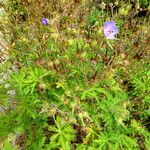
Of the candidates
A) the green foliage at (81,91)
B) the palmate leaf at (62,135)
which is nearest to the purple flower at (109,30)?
the green foliage at (81,91)

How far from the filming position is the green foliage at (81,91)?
236 centimetres

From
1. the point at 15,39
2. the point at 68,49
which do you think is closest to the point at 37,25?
the point at 15,39

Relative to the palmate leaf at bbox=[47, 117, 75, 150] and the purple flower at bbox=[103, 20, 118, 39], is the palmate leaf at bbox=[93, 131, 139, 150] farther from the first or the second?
the purple flower at bbox=[103, 20, 118, 39]

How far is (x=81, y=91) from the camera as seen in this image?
2377mm

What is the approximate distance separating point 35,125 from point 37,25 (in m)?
0.89

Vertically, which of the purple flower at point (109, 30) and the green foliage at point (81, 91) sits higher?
the purple flower at point (109, 30)

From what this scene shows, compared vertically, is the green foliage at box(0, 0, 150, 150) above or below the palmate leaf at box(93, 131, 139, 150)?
above

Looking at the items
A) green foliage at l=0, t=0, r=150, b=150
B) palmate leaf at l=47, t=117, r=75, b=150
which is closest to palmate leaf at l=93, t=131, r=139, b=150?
A: green foliage at l=0, t=0, r=150, b=150

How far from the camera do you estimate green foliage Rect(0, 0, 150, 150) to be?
236 centimetres

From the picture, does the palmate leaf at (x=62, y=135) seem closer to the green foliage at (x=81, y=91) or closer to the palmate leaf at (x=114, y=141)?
the green foliage at (x=81, y=91)

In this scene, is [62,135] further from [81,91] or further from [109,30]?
[109,30]

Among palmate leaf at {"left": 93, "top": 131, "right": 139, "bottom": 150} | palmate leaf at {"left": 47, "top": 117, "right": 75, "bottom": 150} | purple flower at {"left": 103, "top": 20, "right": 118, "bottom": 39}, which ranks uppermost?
purple flower at {"left": 103, "top": 20, "right": 118, "bottom": 39}

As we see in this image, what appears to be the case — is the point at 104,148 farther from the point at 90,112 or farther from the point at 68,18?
the point at 68,18

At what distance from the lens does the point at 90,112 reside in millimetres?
2475
